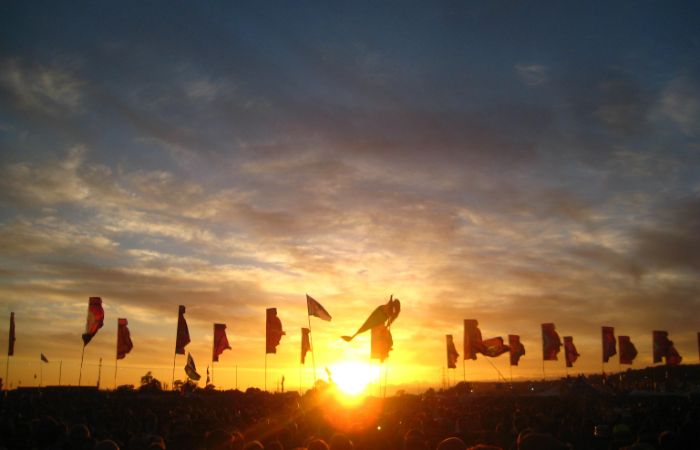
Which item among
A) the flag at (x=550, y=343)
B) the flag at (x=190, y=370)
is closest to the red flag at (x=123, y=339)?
the flag at (x=190, y=370)

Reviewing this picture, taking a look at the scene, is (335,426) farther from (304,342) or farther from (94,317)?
(94,317)

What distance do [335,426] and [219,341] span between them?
2863 centimetres

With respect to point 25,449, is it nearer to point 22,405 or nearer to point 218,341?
point 22,405

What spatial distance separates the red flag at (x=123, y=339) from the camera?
5016cm

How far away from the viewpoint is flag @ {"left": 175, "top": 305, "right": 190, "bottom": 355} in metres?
51.2

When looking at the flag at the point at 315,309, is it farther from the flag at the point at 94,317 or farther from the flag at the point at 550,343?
the flag at the point at 550,343

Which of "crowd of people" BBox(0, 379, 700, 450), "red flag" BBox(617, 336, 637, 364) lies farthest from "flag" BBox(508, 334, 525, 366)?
"red flag" BBox(617, 336, 637, 364)

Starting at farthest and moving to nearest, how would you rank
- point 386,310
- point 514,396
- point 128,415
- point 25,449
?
point 514,396, point 128,415, point 386,310, point 25,449

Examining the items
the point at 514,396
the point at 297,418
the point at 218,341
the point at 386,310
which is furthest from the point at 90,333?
the point at 514,396

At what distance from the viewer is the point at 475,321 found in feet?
163

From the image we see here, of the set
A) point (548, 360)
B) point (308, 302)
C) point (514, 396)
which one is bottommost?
point (514, 396)

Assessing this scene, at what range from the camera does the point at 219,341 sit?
5206 centimetres

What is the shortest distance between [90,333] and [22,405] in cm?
639

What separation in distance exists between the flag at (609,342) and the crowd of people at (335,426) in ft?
14.6
